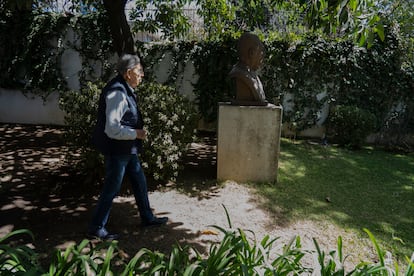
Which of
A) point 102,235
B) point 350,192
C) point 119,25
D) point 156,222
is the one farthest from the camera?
point 119,25

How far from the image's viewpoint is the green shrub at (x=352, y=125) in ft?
25.2

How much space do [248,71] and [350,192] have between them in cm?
226

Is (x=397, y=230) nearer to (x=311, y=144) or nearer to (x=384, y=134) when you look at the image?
(x=311, y=144)

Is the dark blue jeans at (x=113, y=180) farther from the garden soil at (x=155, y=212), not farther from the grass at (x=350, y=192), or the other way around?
the grass at (x=350, y=192)

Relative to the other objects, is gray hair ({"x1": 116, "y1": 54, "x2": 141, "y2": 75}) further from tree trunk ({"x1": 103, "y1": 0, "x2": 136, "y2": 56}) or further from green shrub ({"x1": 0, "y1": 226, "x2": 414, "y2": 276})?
tree trunk ({"x1": 103, "y1": 0, "x2": 136, "y2": 56})

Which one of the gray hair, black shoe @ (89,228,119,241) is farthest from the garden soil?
the gray hair

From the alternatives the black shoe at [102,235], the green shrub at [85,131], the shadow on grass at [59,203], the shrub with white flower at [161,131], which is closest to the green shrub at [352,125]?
the shadow on grass at [59,203]

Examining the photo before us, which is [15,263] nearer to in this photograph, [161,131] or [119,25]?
[161,131]

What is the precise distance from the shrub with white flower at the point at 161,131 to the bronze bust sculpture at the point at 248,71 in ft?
2.91

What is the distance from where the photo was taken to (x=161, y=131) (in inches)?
180

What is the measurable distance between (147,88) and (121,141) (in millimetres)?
1975

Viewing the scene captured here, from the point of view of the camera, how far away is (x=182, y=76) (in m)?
8.80

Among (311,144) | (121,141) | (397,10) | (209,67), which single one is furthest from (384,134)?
(121,141)

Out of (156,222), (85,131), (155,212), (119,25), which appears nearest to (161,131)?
(85,131)
